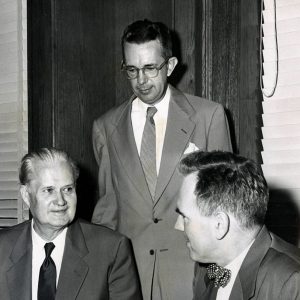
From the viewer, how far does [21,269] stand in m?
2.55

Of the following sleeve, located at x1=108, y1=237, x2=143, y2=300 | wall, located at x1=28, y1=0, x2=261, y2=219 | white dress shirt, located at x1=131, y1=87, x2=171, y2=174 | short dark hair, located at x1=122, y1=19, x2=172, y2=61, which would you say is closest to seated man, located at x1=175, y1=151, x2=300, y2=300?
sleeve, located at x1=108, y1=237, x2=143, y2=300

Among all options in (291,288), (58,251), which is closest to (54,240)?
(58,251)

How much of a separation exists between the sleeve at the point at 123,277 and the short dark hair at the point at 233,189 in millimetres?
811

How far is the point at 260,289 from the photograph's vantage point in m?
1.79

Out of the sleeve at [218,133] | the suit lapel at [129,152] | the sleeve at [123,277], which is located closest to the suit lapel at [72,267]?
the sleeve at [123,277]

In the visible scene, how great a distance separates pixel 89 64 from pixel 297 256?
214cm

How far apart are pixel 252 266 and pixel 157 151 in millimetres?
1128

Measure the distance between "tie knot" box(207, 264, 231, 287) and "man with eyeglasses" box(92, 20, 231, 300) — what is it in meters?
0.72

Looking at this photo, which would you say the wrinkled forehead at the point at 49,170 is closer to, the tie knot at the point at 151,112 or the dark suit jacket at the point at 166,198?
the dark suit jacket at the point at 166,198

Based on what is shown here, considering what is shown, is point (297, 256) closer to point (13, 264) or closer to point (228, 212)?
point (228, 212)

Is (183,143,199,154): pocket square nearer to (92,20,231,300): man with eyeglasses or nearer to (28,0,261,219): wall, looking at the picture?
(92,20,231,300): man with eyeglasses

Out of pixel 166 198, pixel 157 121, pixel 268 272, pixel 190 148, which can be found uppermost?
pixel 157 121

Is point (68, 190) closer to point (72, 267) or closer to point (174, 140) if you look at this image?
point (72, 267)

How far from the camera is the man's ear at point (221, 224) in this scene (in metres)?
1.84
